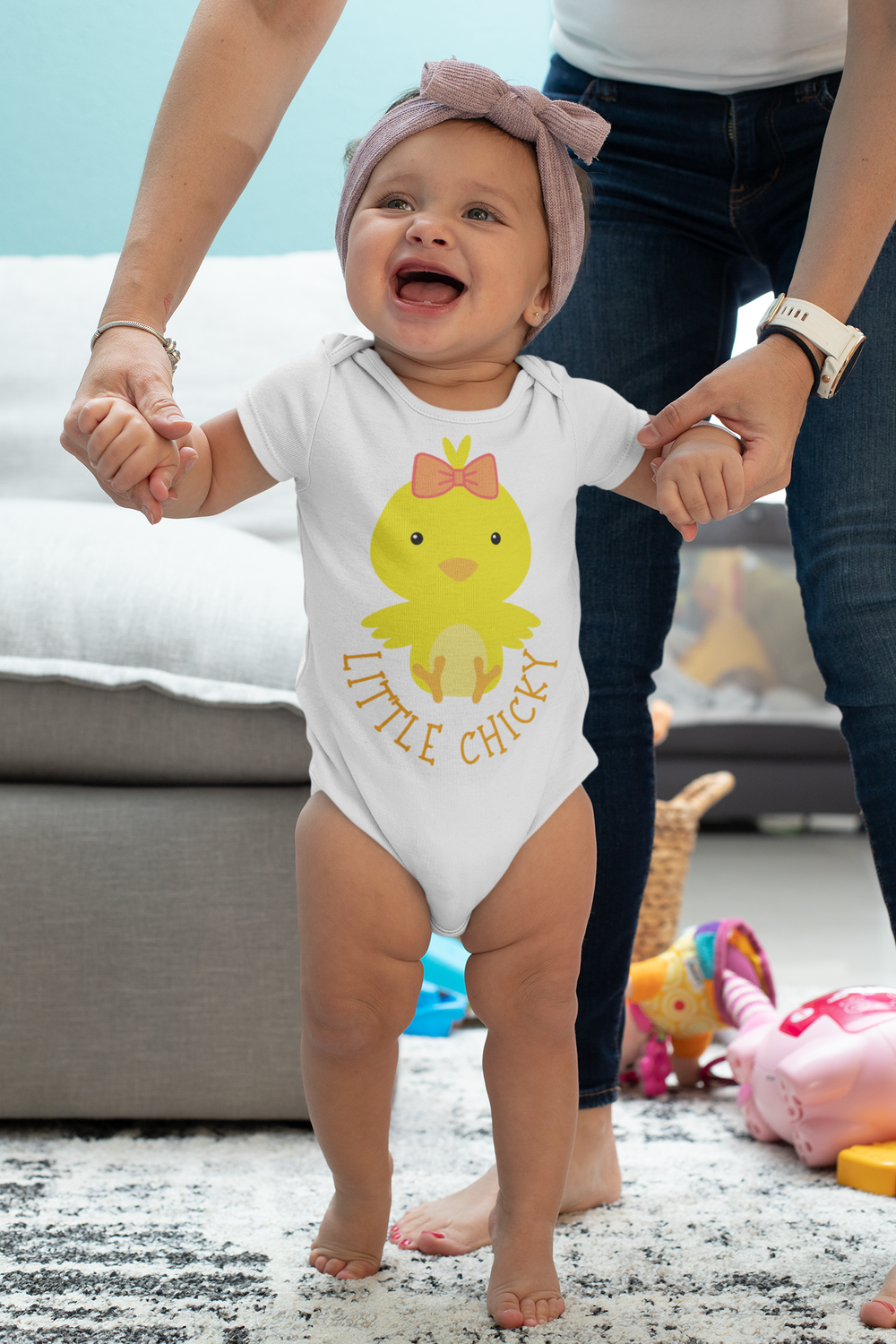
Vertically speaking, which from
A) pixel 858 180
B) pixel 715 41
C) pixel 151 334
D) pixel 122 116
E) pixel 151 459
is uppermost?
pixel 122 116

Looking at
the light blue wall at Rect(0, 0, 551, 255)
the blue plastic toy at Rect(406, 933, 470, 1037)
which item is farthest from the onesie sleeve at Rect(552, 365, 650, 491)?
the light blue wall at Rect(0, 0, 551, 255)

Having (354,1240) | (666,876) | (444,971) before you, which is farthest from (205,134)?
(666,876)

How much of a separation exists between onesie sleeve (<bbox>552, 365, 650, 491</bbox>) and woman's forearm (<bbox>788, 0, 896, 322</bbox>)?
0.14 m

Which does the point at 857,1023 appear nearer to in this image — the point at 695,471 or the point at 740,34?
the point at 695,471

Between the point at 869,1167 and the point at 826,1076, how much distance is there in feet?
0.27

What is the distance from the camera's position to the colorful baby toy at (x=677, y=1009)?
1330 mm

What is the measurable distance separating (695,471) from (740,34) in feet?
1.53

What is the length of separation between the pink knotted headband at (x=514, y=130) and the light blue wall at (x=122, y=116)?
1.94 m

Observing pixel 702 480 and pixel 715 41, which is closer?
pixel 702 480

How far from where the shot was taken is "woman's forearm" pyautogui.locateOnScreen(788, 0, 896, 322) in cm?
79

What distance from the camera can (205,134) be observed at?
0.83 meters

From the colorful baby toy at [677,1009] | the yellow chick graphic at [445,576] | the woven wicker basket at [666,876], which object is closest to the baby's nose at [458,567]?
the yellow chick graphic at [445,576]

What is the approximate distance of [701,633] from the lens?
9.63 feet

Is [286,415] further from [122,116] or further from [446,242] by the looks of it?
[122,116]
